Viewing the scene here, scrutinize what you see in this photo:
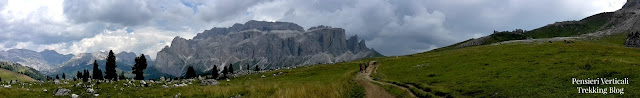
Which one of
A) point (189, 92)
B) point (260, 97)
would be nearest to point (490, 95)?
point (260, 97)

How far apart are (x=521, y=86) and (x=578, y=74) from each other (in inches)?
263

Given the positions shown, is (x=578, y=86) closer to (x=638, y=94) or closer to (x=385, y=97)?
(x=638, y=94)

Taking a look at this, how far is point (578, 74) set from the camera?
1104 inches

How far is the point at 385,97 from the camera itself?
28.0 m

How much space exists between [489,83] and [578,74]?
7.27m

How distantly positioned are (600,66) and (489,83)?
39.3 feet

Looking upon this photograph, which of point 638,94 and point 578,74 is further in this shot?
point 578,74

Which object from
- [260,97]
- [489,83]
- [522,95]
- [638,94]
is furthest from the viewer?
[489,83]

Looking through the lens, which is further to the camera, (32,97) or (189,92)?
(189,92)

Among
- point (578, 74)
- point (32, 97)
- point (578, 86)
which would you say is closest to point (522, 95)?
point (578, 86)

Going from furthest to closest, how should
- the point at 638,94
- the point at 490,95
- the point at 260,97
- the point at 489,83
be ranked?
the point at 489,83 < the point at 260,97 < the point at 490,95 < the point at 638,94

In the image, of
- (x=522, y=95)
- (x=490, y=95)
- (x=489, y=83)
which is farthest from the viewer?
(x=489, y=83)

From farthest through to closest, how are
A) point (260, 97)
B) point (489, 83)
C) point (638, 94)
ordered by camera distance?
point (489, 83)
point (260, 97)
point (638, 94)

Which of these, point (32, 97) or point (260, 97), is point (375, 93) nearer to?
point (260, 97)
